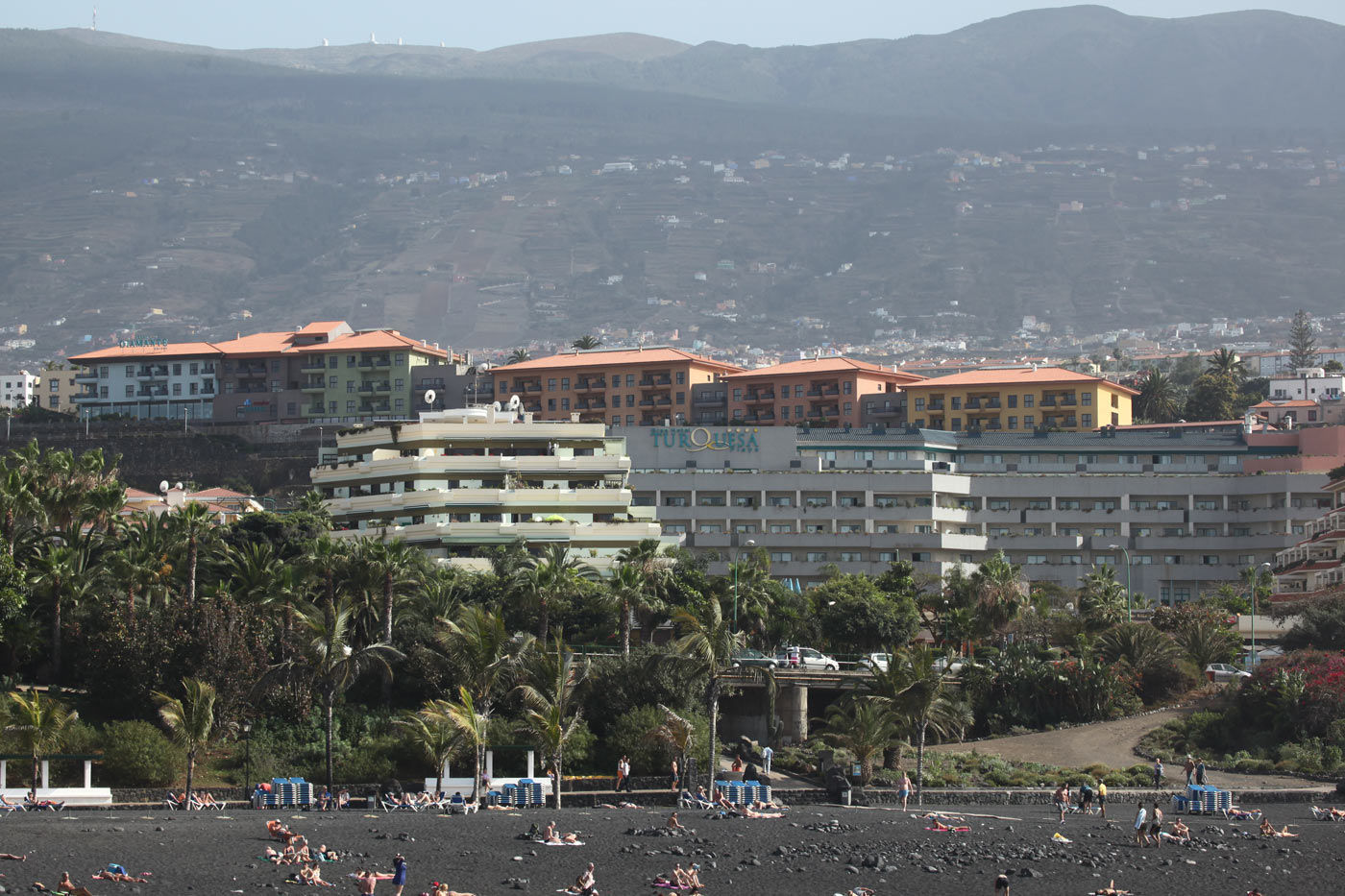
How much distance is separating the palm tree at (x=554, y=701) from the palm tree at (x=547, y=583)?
628cm

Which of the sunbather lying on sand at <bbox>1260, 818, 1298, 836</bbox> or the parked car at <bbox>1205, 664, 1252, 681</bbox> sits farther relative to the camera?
the parked car at <bbox>1205, 664, 1252, 681</bbox>

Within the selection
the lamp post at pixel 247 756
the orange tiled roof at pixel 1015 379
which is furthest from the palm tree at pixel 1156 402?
the lamp post at pixel 247 756

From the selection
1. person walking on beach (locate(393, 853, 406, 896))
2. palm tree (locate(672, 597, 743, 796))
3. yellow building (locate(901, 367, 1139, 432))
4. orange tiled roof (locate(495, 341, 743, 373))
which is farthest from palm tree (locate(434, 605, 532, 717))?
orange tiled roof (locate(495, 341, 743, 373))

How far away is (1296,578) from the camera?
11325 centimetres

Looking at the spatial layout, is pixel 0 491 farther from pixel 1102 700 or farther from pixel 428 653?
pixel 1102 700

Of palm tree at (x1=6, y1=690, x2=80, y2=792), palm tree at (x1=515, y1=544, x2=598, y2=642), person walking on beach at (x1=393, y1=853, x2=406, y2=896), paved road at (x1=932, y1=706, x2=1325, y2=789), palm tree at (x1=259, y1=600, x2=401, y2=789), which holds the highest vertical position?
palm tree at (x1=515, y1=544, x2=598, y2=642)

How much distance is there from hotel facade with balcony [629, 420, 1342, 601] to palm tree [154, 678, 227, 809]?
7361 centimetres

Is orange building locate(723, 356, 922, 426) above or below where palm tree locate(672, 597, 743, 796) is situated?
above

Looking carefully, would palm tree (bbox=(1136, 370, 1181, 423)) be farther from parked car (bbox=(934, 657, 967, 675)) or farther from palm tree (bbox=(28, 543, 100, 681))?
palm tree (bbox=(28, 543, 100, 681))

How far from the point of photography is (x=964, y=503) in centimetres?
14725

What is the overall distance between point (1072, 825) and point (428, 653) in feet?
Result: 91.5

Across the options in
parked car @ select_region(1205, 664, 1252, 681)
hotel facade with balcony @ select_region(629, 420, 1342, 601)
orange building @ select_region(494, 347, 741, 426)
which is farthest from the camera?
orange building @ select_region(494, 347, 741, 426)

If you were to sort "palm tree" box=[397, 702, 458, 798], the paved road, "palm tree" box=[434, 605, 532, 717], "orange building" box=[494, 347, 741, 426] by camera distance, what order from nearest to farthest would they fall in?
1. "palm tree" box=[397, 702, 458, 798]
2. "palm tree" box=[434, 605, 532, 717]
3. the paved road
4. "orange building" box=[494, 347, 741, 426]

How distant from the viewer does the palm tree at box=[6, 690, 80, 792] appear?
6488 centimetres
